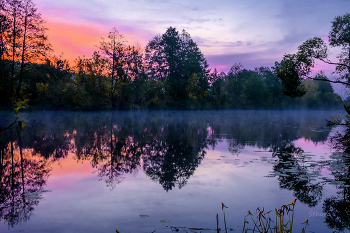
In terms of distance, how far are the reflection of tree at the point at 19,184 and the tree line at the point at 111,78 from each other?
23635 mm

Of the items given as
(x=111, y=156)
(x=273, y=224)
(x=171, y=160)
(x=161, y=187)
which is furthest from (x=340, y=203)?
(x=111, y=156)

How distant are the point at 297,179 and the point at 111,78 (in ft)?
182

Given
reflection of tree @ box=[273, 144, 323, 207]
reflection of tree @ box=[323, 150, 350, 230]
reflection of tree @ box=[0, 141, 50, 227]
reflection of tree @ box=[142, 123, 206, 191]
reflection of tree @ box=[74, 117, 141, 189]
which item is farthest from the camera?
reflection of tree @ box=[74, 117, 141, 189]

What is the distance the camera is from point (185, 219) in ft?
19.4

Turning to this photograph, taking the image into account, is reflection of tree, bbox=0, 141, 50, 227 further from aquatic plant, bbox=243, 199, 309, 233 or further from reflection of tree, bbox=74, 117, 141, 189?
aquatic plant, bbox=243, 199, 309, 233

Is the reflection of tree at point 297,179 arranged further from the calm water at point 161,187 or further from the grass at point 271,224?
the grass at point 271,224

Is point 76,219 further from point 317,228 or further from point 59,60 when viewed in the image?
point 59,60

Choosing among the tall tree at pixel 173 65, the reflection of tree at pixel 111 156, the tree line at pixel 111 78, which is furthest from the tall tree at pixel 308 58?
the tall tree at pixel 173 65

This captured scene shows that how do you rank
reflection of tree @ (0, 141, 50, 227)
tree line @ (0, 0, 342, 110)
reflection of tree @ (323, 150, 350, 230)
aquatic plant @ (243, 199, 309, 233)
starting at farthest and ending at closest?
tree line @ (0, 0, 342, 110) → reflection of tree @ (0, 141, 50, 227) → reflection of tree @ (323, 150, 350, 230) → aquatic plant @ (243, 199, 309, 233)

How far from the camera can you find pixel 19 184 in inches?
329

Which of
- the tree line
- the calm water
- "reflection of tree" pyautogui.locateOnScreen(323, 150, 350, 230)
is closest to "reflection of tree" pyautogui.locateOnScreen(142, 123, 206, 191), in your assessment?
the calm water

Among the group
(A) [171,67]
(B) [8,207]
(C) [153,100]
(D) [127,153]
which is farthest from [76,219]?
(A) [171,67]

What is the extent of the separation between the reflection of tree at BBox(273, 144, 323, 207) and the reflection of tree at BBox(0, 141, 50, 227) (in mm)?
6672

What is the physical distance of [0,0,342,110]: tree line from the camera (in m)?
43.1
